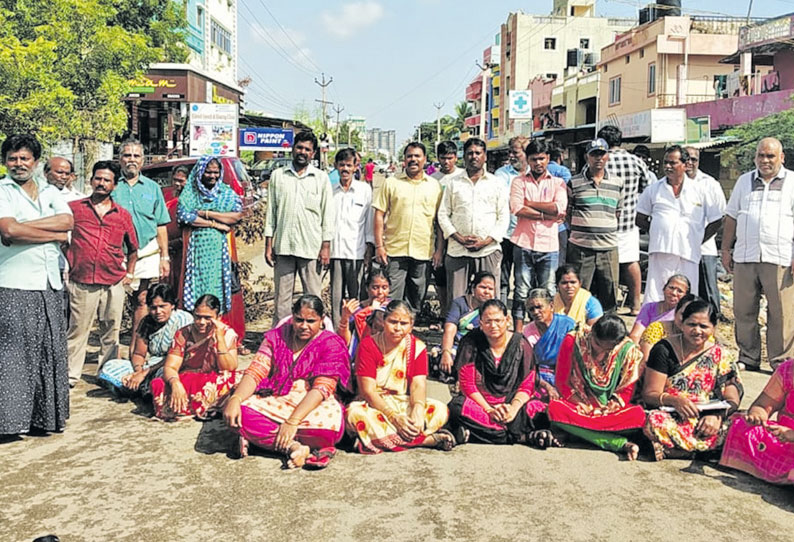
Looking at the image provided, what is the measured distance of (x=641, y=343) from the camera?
554cm

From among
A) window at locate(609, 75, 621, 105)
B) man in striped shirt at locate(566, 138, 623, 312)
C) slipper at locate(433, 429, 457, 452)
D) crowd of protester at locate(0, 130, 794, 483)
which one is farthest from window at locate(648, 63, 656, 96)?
slipper at locate(433, 429, 457, 452)

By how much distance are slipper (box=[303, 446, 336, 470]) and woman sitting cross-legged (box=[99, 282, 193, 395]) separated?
176cm

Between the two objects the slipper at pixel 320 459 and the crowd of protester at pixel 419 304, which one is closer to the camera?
the slipper at pixel 320 459

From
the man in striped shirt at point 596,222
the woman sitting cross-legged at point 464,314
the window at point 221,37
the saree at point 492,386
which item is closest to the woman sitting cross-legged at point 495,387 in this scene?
the saree at point 492,386

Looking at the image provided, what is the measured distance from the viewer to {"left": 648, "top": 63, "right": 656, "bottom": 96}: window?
30.5 meters

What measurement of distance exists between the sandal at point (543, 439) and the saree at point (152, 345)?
8.82 feet

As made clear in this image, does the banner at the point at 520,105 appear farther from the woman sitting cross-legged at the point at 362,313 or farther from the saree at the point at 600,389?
the saree at the point at 600,389

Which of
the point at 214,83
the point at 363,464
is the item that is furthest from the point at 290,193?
the point at 214,83

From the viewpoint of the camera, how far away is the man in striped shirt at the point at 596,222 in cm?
701

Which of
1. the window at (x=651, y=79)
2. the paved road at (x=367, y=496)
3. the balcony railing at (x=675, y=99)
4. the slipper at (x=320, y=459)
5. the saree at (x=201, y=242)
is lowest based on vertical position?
the paved road at (x=367, y=496)

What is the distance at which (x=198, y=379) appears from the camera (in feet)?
17.9

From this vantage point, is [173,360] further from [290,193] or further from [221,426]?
[290,193]

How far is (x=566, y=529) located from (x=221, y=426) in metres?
2.53

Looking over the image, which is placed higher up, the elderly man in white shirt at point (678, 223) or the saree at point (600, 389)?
the elderly man in white shirt at point (678, 223)
